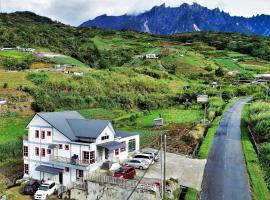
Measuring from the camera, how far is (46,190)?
3091cm

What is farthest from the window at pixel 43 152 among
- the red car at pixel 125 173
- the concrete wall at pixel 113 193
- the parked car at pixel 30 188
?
the red car at pixel 125 173

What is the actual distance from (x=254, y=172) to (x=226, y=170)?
2365 mm

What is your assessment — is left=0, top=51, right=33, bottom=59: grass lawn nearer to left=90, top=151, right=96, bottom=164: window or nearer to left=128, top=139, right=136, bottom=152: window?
left=128, top=139, right=136, bottom=152: window

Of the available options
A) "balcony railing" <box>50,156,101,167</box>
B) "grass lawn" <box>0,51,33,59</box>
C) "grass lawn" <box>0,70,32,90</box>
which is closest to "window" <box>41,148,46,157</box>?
"balcony railing" <box>50,156,101,167</box>

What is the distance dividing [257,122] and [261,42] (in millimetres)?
120887

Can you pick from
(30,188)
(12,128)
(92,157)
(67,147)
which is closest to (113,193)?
(92,157)

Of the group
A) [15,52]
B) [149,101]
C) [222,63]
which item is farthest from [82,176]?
[222,63]

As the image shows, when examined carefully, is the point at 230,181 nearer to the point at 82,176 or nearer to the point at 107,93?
the point at 82,176

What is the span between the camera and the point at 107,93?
83.1 meters

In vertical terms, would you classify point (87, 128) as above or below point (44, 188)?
above

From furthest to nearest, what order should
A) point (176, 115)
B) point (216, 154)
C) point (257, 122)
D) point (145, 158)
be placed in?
point (176, 115) < point (257, 122) < point (216, 154) < point (145, 158)

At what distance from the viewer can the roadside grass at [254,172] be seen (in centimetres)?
2748

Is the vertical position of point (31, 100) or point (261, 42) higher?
point (261, 42)

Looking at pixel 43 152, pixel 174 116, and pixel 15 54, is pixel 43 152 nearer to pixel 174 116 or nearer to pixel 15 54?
pixel 174 116
